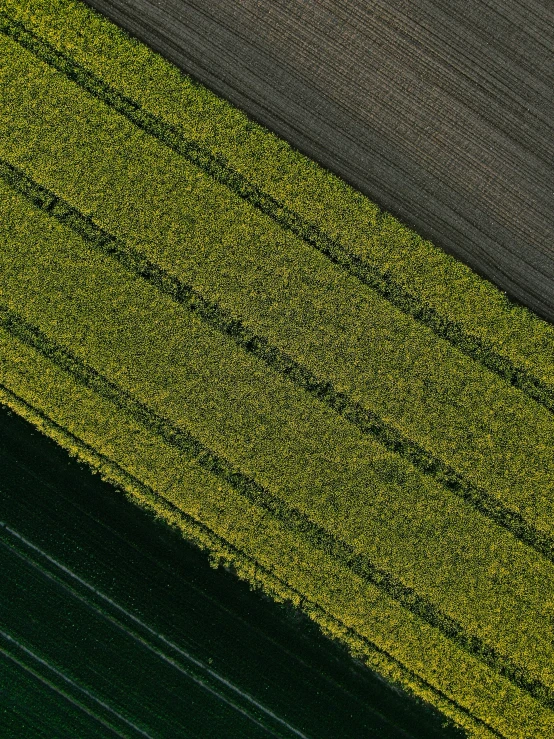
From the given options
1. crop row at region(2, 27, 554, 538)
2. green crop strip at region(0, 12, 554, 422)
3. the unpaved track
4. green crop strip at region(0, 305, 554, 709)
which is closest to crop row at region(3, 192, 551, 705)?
green crop strip at region(0, 305, 554, 709)

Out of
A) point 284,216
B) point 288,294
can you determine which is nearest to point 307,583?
point 288,294

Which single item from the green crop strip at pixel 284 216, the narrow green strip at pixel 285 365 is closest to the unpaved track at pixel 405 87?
the green crop strip at pixel 284 216

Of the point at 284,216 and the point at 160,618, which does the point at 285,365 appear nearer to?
the point at 284,216

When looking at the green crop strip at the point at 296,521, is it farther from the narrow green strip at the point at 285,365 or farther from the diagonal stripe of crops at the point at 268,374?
the narrow green strip at the point at 285,365

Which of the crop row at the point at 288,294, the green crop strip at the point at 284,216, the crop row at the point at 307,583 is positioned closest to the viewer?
the crop row at the point at 307,583

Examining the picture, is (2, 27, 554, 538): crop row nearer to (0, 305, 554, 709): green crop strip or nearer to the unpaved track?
the unpaved track

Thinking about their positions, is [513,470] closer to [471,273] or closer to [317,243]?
[471,273]
